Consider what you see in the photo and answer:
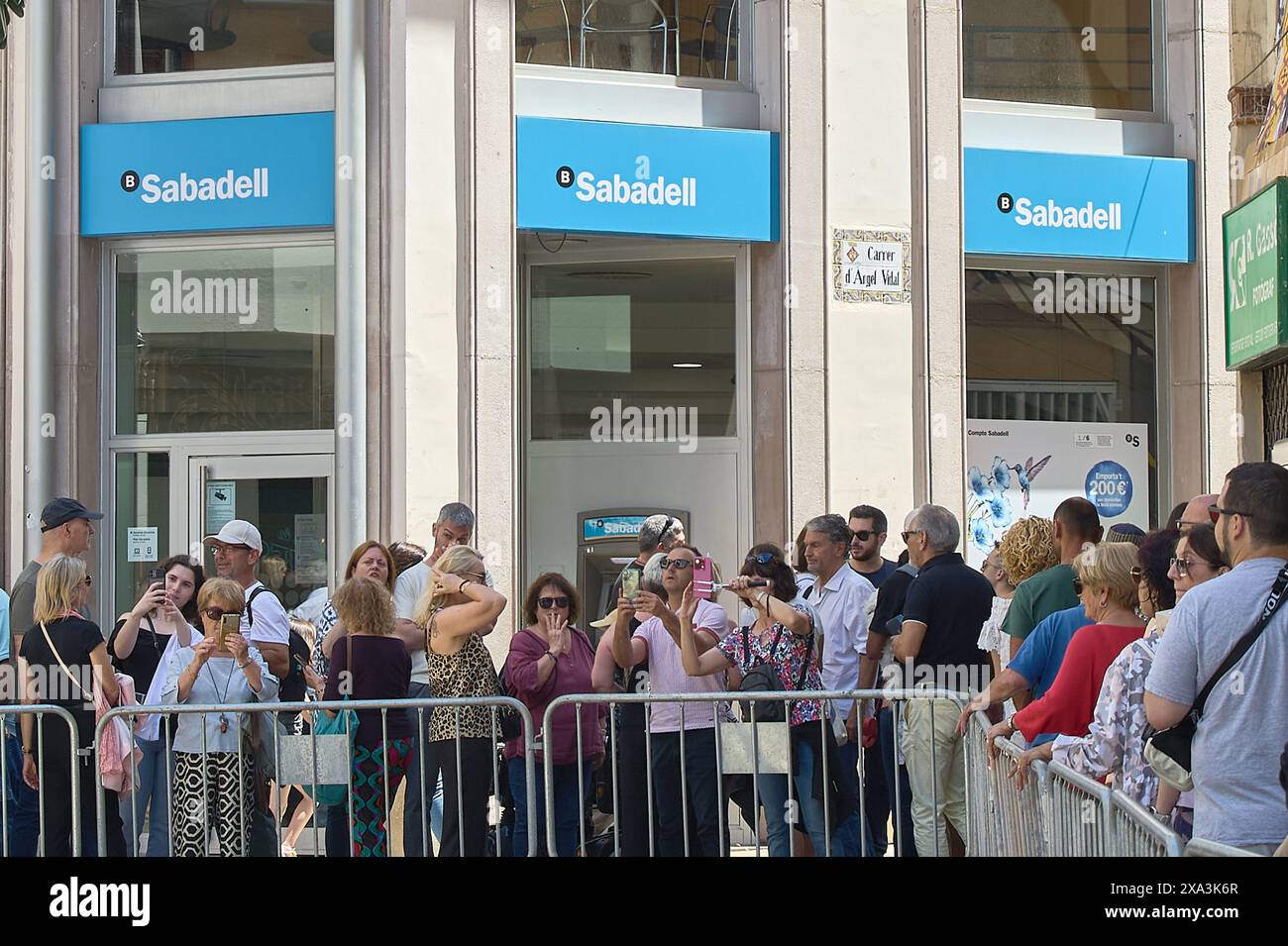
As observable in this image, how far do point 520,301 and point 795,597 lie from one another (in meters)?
4.68

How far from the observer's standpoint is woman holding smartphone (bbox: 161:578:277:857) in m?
7.68

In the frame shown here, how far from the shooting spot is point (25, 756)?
7613mm

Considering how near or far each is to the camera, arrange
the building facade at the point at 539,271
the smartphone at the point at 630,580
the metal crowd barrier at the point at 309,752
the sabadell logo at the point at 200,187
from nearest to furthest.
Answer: the metal crowd barrier at the point at 309,752 < the smartphone at the point at 630,580 < the building facade at the point at 539,271 < the sabadell logo at the point at 200,187

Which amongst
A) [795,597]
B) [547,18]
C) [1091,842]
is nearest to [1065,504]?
[795,597]

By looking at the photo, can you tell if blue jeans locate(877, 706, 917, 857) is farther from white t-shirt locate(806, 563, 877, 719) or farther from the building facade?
the building facade

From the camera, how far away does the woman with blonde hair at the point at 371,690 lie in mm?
7754

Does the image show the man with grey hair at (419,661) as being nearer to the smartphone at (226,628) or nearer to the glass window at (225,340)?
the smartphone at (226,628)

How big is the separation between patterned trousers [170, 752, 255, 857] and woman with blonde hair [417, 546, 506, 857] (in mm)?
943

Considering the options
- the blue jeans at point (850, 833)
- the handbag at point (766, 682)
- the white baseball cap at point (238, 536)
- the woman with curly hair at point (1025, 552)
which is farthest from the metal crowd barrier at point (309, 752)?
the woman with curly hair at point (1025, 552)

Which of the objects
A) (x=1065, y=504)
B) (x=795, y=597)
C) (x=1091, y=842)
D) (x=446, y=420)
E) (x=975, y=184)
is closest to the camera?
(x=1091, y=842)

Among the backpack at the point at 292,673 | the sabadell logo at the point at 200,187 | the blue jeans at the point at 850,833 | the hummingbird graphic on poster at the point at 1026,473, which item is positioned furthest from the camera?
the hummingbird graphic on poster at the point at 1026,473

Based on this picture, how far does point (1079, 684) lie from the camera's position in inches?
234

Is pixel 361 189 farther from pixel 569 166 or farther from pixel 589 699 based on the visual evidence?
pixel 589 699

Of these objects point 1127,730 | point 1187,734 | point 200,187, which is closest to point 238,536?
point 200,187
